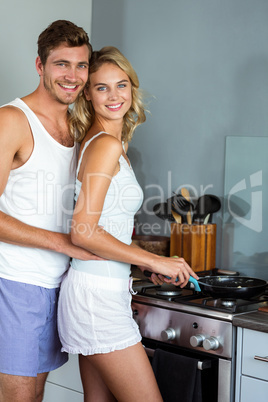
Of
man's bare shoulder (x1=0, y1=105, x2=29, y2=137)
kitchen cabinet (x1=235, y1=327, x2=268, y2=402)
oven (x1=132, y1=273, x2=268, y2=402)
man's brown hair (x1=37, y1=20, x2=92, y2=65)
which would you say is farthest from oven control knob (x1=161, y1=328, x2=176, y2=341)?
man's brown hair (x1=37, y1=20, x2=92, y2=65)

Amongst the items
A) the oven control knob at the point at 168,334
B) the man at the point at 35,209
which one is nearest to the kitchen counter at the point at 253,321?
the oven control knob at the point at 168,334

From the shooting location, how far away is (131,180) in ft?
5.62

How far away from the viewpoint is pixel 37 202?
1.70 metres

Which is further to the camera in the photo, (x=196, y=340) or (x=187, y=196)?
(x=187, y=196)

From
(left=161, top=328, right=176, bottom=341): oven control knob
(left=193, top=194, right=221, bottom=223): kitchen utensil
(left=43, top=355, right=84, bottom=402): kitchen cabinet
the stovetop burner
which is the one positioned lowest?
(left=43, top=355, right=84, bottom=402): kitchen cabinet

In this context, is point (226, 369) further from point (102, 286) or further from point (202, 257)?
point (202, 257)

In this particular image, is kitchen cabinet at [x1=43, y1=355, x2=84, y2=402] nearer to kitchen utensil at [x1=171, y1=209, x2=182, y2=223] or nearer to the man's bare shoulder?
kitchen utensil at [x1=171, y1=209, x2=182, y2=223]

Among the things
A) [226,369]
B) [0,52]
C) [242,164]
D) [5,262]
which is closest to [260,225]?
[242,164]

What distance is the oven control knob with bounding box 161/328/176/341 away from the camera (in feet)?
6.31

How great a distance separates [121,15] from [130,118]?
1105 millimetres

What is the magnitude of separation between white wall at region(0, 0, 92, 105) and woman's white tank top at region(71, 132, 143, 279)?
1.02 meters

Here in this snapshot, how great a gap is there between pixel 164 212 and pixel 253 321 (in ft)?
3.13

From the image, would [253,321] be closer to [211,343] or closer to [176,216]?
[211,343]

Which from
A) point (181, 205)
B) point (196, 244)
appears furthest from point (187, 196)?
point (196, 244)
